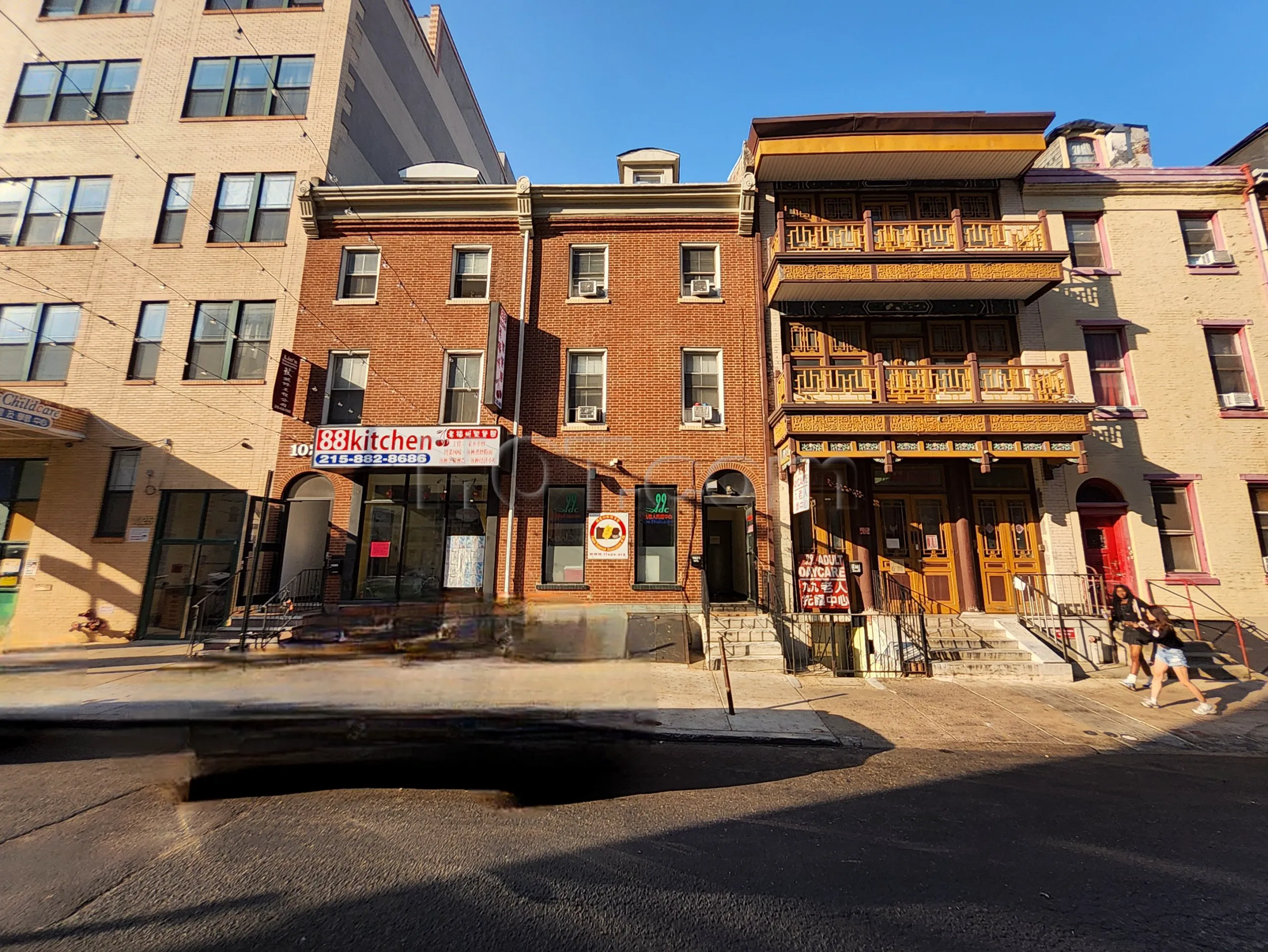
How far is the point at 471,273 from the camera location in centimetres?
1422

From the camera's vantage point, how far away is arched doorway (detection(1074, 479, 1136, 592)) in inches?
474

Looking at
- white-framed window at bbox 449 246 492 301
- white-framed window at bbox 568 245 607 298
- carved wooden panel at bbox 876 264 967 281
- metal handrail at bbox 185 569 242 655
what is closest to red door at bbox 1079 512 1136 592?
carved wooden panel at bbox 876 264 967 281

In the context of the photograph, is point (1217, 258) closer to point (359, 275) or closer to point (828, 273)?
point (828, 273)

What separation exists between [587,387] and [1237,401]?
15.6m

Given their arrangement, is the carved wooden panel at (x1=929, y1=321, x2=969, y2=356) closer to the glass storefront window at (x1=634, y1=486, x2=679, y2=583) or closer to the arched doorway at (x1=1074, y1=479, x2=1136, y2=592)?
the arched doorway at (x1=1074, y1=479, x2=1136, y2=592)

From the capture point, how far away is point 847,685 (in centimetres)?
950

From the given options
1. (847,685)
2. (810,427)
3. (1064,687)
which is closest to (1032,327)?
(810,427)

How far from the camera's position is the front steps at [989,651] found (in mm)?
9773

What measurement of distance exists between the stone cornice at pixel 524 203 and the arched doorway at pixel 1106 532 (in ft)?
34.7

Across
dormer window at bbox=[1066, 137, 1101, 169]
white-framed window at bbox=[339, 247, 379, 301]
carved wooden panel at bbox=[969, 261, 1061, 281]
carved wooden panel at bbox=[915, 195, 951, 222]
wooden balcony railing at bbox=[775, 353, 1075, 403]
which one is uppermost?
dormer window at bbox=[1066, 137, 1101, 169]

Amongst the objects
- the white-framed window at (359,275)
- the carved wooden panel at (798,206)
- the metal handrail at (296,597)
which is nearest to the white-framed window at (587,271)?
the carved wooden panel at (798,206)

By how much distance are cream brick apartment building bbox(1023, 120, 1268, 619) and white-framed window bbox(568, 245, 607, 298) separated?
11.1 meters

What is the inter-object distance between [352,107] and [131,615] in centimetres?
1511

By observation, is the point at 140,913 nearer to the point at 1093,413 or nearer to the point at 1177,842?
the point at 1177,842
